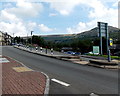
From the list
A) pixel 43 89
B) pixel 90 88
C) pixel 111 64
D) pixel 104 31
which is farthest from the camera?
pixel 104 31

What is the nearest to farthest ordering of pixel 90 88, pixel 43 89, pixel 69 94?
pixel 69 94 < pixel 43 89 < pixel 90 88

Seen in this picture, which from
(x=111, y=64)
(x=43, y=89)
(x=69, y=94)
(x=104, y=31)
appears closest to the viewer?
(x=69, y=94)

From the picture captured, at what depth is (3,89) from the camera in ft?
19.5

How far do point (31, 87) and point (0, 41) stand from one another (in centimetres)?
11497

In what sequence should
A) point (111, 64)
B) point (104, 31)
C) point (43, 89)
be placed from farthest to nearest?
point (104, 31), point (111, 64), point (43, 89)

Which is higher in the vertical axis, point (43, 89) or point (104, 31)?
point (104, 31)

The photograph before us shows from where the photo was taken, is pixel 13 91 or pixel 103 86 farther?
pixel 103 86

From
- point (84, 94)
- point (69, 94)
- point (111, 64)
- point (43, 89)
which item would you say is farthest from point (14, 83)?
point (111, 64)

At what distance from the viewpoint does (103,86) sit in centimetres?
676

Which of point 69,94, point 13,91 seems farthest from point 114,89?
point 13,91

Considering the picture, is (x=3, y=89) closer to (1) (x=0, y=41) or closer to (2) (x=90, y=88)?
(2) (x=90, y=88)

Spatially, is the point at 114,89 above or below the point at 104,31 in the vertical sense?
below

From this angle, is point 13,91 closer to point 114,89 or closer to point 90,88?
point 90,88

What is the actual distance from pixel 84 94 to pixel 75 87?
A: 935mm
